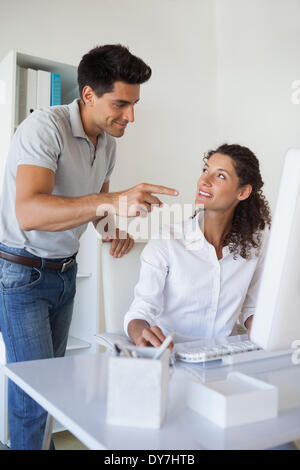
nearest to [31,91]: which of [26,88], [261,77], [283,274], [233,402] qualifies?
[26,88]

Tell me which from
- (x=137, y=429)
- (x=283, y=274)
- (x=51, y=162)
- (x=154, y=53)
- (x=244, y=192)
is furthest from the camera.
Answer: (x=154, y=53)

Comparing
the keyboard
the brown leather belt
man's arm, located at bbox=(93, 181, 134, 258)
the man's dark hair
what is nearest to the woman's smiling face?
man's arm, located at bbox=(93, 181, 134, 258)

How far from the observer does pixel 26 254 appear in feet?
4.91

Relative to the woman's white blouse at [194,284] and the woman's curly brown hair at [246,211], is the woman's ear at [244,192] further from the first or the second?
the woman's white blouse at [194,284]

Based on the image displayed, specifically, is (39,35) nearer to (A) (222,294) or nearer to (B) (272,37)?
(B) (272,37)

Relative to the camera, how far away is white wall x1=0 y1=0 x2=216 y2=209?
9.14ft

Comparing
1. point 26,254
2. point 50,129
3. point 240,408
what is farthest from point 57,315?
point 240,408

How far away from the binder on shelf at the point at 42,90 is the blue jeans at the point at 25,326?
100 centimetres

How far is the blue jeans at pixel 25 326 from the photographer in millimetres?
1416

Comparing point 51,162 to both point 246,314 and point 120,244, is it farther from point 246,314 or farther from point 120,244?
point 246,314

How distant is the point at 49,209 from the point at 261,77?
242cm

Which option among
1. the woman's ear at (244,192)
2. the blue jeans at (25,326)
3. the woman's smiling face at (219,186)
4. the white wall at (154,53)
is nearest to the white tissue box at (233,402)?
the blue jeans at (25,326)

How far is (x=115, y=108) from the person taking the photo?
158cm

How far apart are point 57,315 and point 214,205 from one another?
0.70 meters
